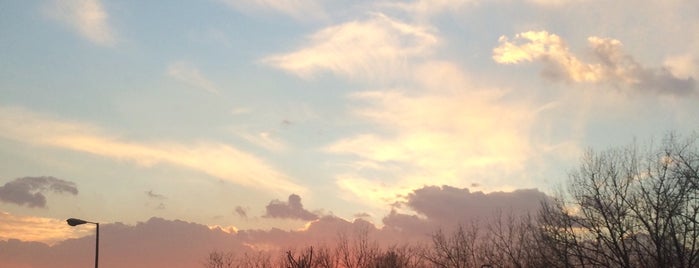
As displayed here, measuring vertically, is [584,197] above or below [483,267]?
above

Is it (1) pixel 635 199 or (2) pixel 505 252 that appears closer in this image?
(1) pixel 635 199

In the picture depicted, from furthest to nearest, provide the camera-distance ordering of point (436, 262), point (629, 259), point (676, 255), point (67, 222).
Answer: point (436, 262) < point (629, 259) < point (676, 255) < point (67, 222)

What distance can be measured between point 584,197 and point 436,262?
66.3ft

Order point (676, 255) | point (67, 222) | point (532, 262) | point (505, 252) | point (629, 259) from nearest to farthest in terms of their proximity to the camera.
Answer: point (67, 222) → point (676, 255) → point (629, 259) → point (532, 262) → point (505, 252)

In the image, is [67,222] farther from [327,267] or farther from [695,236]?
[695,236]

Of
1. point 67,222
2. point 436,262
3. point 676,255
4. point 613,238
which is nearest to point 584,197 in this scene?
point 613,238

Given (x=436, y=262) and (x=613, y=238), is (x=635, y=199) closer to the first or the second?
(x=613, y=238)

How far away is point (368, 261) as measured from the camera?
2384 inches

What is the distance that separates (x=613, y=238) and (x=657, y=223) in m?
2.90

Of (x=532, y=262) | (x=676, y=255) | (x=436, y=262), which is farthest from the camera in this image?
(x=436, y=262)

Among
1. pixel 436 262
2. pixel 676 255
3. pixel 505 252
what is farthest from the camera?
pixel 436 262

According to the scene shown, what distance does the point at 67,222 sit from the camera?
3509 centimetres

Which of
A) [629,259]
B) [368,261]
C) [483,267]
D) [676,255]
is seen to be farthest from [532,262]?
[368,261]

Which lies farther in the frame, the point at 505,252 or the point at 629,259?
the point at 505,252
